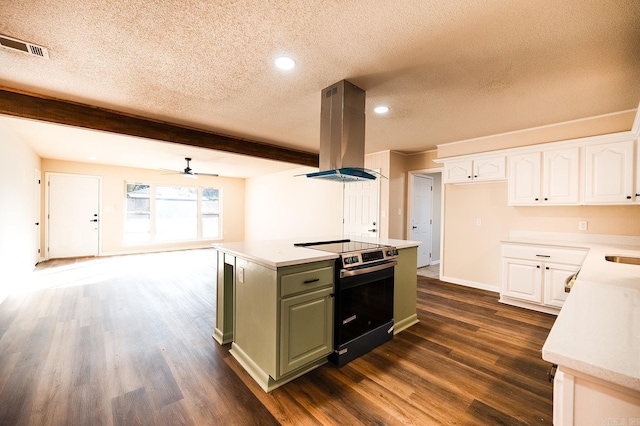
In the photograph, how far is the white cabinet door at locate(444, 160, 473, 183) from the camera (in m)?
4.29

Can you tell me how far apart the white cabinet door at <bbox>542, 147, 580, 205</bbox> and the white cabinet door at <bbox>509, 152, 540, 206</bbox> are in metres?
0.08

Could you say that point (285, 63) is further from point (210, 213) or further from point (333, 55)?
point (210, 213)

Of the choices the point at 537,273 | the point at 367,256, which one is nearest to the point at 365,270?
the point at 367,256

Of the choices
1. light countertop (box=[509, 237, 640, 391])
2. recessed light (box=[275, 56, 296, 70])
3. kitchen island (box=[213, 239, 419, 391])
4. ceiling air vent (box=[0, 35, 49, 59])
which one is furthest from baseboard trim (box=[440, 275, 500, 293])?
ceiling air vent (box=[0, 35, 49, 59])

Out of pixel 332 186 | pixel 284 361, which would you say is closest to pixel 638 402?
pixel 284 361

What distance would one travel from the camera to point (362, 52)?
79.1 inches

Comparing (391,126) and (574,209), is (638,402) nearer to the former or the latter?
(391,126)

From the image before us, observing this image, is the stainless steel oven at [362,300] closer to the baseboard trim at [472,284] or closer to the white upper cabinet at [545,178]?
the white upper cabinet at [545,178]

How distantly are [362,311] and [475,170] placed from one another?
10.3 feet

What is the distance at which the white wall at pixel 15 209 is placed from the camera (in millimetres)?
3590

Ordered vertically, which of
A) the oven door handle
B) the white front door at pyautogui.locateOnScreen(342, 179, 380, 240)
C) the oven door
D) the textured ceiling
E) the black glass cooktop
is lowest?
the oven door

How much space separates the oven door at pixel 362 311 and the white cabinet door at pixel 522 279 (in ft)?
6.57

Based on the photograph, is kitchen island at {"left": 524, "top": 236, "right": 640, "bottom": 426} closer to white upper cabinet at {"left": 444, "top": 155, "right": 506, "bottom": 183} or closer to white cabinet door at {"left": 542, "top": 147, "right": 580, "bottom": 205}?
white cabinet door at {"left": 542, "top": 147, "right": 580, "bottom": 205}

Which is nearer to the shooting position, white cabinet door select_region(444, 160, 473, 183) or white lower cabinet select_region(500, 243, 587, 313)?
white lower cabinet select_region(500, 243, 587, 313)
